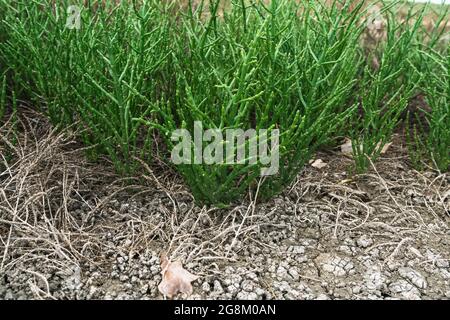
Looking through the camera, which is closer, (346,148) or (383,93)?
(383,93)

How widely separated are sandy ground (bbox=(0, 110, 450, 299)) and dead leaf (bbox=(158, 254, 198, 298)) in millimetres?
23

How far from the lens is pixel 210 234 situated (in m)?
1.88

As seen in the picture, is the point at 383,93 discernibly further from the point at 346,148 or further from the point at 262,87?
the point at 262,87

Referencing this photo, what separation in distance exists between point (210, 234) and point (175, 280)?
26cm

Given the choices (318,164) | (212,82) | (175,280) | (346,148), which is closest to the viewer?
(175,280)

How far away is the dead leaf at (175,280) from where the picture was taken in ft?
5.43

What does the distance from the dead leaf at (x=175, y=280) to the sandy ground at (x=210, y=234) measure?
0.02 meters

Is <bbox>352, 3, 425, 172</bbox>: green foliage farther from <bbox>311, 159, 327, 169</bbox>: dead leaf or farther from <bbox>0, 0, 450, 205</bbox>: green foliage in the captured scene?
<bbox>311, 159, 327, 169</bbox>: dead leaf

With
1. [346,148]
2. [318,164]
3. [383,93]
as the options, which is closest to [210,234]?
[318,164]

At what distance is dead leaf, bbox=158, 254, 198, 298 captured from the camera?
1.65 meters

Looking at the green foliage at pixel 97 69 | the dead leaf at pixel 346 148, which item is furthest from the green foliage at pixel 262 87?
the dead leaf at pixel 346 148

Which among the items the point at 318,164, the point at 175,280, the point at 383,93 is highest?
the point at 383,93
